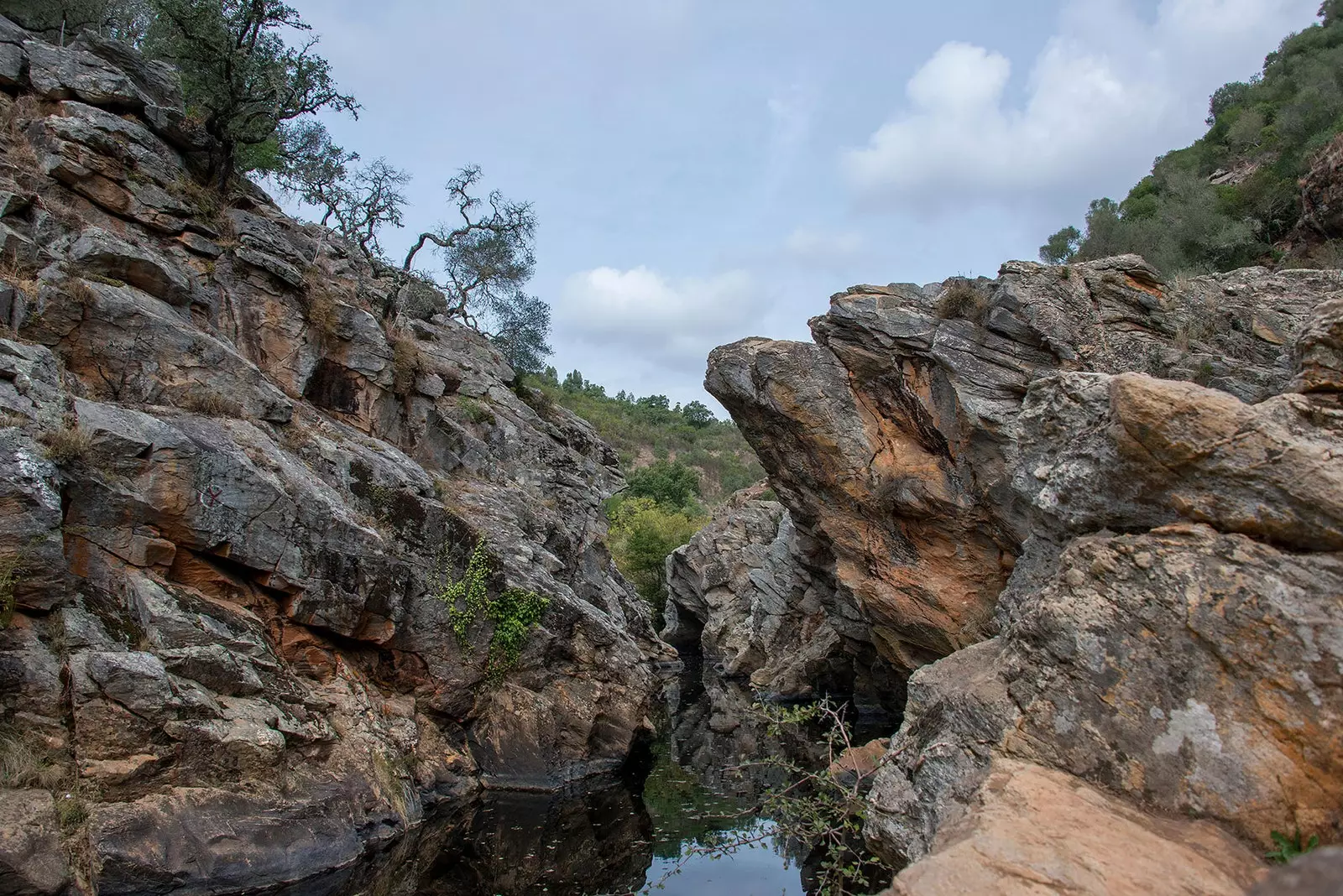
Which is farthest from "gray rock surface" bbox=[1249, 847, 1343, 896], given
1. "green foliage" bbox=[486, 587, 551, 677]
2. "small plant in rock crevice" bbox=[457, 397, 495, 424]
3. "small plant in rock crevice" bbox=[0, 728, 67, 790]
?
"small plant in rock crevice" bbox=[457, 397, 495, 424]

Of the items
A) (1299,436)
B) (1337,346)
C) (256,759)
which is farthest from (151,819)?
(1337,346)

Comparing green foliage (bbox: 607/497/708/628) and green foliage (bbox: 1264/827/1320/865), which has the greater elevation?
green foliage (bbox: 607/497/708/628)

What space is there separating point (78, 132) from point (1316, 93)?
133 feet

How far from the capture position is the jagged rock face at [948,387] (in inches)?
613

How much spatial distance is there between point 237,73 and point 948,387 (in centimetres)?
1923

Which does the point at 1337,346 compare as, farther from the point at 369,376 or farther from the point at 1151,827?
the point at 369,376

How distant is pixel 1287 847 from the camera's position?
4.69 m

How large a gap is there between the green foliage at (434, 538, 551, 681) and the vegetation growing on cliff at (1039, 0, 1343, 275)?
1987 cm

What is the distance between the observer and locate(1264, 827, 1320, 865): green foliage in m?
4.64

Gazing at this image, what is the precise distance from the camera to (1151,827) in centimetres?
501

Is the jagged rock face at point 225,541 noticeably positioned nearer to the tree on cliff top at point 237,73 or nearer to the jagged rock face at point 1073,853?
the tree on cliff top at point 237,73

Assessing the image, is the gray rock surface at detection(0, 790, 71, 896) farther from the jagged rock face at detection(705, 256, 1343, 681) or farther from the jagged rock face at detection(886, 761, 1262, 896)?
the jagged rock face at detection(705, 256, 1343, 681)

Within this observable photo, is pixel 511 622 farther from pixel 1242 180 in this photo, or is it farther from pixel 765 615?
pixel 1242 180

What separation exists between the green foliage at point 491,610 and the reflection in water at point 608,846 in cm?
281
